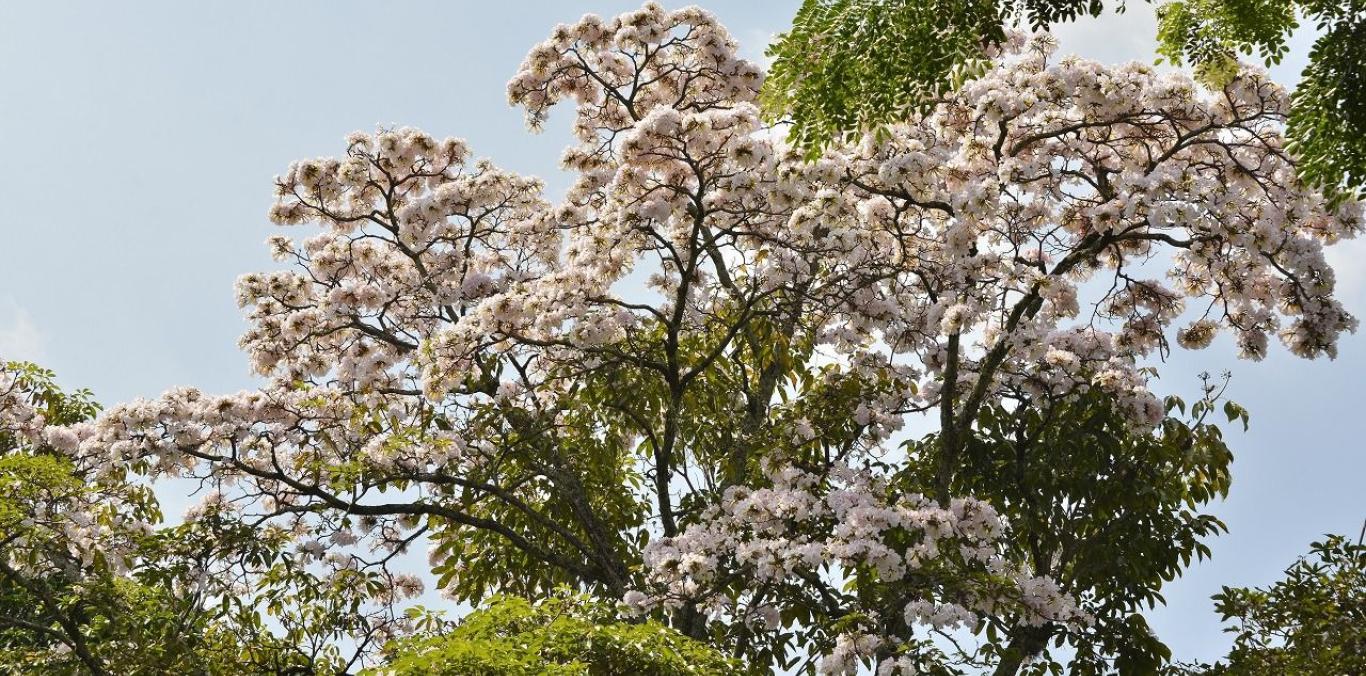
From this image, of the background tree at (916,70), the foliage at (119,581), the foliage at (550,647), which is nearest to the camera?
the background tree at (916,70)

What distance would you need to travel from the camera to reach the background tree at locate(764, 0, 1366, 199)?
5977mm

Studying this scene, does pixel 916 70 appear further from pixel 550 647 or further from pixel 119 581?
pixel 119 581

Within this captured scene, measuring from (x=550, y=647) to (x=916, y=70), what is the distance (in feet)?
11.9

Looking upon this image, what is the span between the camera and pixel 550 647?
7438 mm

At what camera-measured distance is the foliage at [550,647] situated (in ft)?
22.5

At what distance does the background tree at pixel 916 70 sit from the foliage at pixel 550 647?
293 centimetres

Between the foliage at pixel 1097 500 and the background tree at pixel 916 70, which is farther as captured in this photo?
the foliage at pixel 1097 500

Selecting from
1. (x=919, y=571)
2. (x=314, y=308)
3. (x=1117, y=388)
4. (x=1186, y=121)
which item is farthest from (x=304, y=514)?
(x=1186, y=121)

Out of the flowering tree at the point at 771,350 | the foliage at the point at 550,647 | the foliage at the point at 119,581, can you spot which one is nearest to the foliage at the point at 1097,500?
the flowering tree at the point at 771,350

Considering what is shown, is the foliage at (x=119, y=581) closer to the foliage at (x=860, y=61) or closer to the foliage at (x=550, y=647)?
the foliage at (x=550, y=647)

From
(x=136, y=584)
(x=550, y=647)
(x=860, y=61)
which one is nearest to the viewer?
(x=860, y=61)

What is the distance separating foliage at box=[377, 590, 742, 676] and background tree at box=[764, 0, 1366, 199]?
2.93 metres

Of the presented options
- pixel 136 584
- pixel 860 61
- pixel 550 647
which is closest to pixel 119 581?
pixel 136 584

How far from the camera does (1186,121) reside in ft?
32.8
